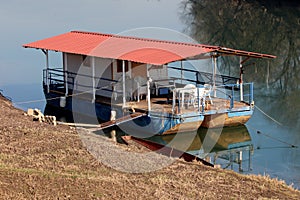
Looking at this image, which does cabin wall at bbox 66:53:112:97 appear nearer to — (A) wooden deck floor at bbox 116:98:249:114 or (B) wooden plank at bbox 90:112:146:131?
(A) wooden deck floor at bbox 116:98:249:114

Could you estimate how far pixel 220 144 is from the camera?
17469 mm

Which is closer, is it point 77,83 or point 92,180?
point 92,180

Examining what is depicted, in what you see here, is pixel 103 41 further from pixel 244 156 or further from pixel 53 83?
pixel 244 156

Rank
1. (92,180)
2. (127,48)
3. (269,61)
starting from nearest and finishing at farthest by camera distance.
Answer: (92,180) → (127,48) → (269,61)

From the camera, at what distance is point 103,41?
21203mm

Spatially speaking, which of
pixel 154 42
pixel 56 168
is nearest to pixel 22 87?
pixel 154 42

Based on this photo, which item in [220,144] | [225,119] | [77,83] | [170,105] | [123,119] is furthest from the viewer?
[77,83]

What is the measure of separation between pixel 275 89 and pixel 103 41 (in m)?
9.05

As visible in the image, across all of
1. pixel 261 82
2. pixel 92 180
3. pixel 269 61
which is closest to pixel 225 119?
pixel 92 180

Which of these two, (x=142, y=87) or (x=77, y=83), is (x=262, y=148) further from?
(x=77, y=83)

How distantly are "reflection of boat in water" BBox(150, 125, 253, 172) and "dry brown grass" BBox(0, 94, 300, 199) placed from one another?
3950 millimetres

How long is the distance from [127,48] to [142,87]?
1.51 metres

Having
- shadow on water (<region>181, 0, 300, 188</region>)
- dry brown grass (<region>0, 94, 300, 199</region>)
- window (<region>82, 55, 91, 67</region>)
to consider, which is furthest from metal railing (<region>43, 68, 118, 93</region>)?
dry brown grass (<region>0, 94, 300, 199</region>)

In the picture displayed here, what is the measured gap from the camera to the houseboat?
17234 millimetres
